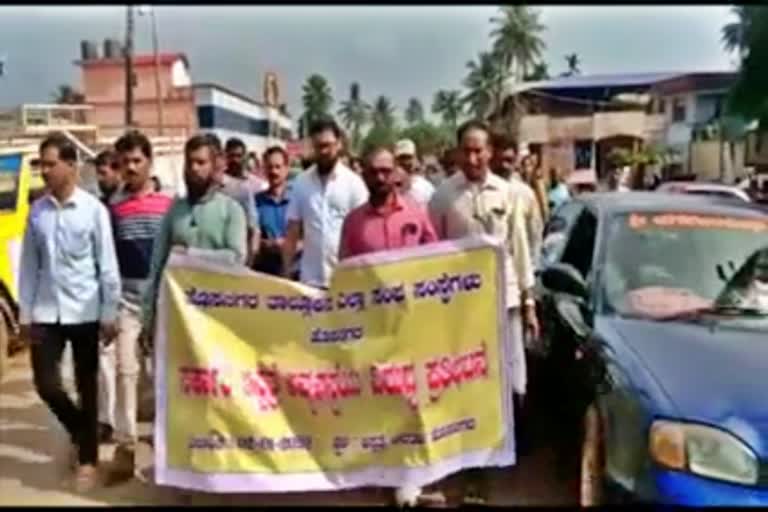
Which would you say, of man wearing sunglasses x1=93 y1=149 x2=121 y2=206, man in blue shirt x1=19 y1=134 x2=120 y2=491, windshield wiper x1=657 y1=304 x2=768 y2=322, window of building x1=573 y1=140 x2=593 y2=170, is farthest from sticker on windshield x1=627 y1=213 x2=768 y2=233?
window of building x1=573 y1=140 x2=593 y2=170

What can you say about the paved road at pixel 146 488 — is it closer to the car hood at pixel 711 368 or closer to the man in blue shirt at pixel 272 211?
the car hood at pixel 711 368

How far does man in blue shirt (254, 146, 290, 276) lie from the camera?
23.6 feet

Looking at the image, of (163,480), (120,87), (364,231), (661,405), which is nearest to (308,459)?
(163,480)

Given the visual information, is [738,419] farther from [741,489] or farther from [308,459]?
[308,459]

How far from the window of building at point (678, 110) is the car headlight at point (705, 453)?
4924 cm

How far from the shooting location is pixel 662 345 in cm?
461

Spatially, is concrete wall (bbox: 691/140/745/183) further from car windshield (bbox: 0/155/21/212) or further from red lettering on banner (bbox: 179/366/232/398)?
red lettering on banner (bbox: 179/366/232/398)

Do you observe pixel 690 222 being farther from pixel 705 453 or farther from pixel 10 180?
pixel 10 180

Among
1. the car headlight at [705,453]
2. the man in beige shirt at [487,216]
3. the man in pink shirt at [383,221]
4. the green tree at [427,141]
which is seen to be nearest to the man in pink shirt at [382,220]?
the man in pink shirt at [383,221]

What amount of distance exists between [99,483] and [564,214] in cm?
331

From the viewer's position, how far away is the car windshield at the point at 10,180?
9664mm

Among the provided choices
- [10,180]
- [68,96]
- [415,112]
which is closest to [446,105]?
[415,112]

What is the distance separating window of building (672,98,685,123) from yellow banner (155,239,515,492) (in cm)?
4844

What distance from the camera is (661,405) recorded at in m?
4.11
